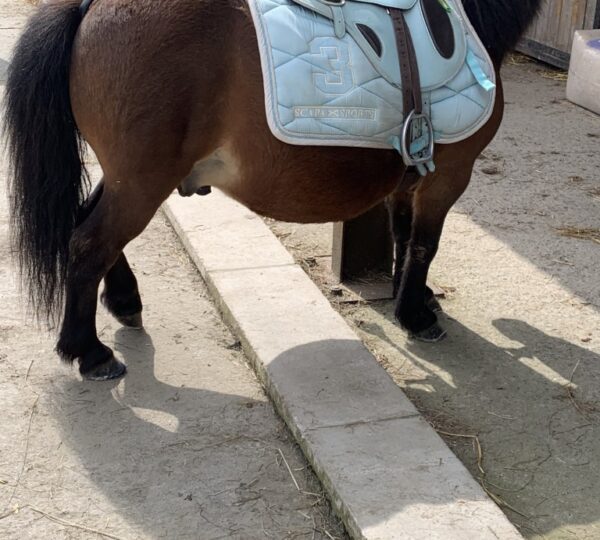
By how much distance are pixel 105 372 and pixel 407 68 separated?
157cm

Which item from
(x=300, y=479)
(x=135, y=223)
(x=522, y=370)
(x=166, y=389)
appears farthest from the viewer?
(x=522, y=370)

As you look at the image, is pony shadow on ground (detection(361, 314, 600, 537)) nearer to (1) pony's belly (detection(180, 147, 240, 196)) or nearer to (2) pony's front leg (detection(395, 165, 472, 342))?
(2) pony's front leg (detection(395, 165, 472, 342))

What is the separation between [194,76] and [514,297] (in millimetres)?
1998

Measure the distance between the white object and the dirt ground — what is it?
75 centimetres

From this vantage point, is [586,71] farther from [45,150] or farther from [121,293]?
[45,150]

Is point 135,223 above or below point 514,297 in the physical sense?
above

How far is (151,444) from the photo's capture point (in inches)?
118

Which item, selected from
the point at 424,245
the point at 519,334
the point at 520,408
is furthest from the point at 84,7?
the point at 519,334

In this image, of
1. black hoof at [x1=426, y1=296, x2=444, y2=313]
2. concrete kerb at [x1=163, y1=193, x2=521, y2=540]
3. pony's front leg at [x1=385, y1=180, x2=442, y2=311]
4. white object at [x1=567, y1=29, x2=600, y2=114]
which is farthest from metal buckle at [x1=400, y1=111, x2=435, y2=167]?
white object at [x1=567, y1=29, x2=600, y2=114]

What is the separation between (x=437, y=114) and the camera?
3.13 meters

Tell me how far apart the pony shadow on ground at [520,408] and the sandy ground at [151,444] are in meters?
0.60

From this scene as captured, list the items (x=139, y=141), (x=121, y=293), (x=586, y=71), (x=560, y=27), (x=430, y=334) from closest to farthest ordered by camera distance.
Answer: (x=139, y=141) → (x=121, y=293) → (x=430, y=334) → (x=586, y=71) → (x=560, y=27)

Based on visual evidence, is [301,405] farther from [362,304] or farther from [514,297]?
[514,297]

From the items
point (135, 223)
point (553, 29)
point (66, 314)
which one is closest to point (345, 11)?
point (135, 223)
